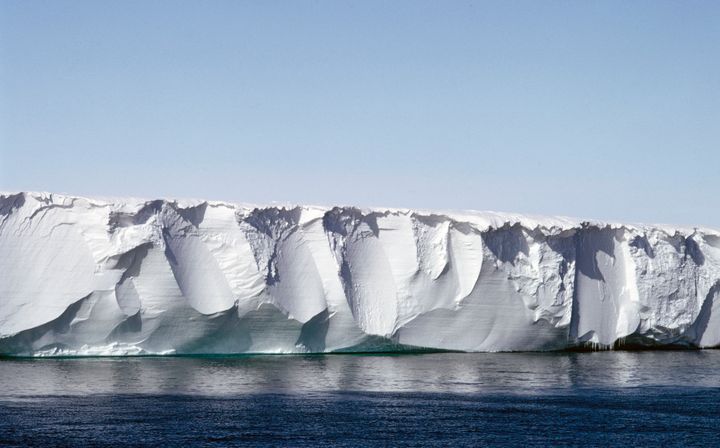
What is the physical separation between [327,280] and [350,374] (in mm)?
2476

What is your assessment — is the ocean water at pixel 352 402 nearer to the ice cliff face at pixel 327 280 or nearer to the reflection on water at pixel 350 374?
the reflection on water at pixel 350 374

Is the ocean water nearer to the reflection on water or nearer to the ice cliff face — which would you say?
the reflection on water

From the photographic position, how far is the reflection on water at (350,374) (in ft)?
34.7

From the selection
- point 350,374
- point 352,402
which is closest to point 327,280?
point 350,374

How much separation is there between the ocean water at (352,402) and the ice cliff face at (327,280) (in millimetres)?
533

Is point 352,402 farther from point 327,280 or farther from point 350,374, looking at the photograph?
point 327,280

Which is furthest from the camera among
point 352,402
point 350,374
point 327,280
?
point 327,280

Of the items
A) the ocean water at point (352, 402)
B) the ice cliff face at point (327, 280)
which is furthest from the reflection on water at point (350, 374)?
the ice cliff face at point (327, 280)

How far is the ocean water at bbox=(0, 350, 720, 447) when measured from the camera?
7.93 meters

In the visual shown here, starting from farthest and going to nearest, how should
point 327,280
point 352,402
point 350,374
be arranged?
point 327,280 < point 350,374 < point 352,402

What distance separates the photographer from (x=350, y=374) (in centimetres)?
1207

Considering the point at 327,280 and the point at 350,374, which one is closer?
the point at 350,374

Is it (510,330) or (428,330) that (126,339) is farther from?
(510,330)

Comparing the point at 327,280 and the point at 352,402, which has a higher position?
the point at 327,280
